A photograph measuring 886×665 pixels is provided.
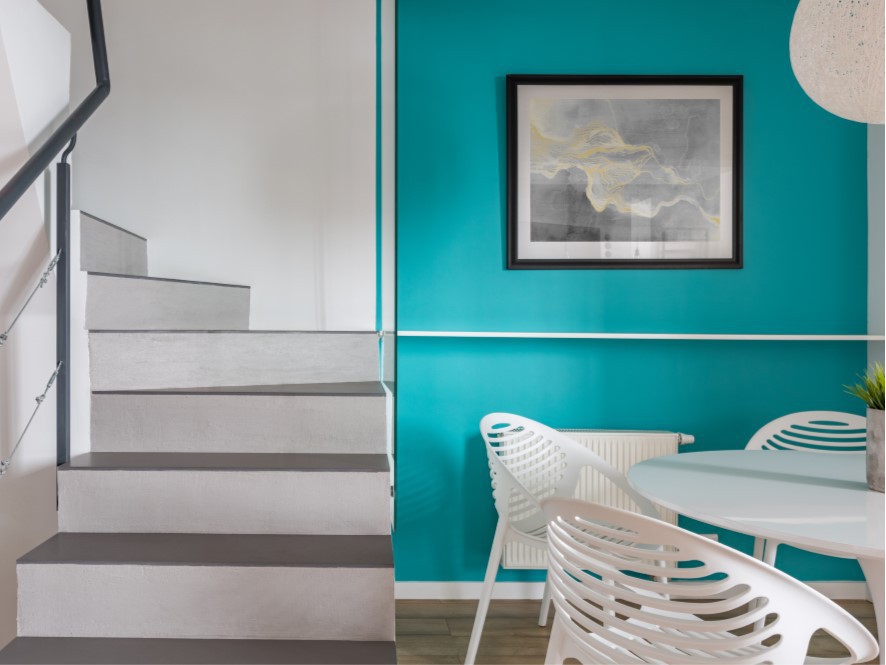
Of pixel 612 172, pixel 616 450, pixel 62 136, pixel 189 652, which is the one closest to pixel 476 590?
pixel 616 450

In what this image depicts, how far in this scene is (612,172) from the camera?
3.01 meters

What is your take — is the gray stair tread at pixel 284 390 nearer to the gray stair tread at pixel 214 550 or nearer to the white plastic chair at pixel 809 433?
the gray stair tread at pixel 214 550

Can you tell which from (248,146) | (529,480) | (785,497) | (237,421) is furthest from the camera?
(248,146)

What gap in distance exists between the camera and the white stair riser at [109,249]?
7.58ft

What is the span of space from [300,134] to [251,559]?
198 centimetres

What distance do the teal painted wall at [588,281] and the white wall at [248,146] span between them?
0.96ft

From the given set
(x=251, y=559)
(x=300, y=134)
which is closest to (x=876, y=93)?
(x=251, y=559)

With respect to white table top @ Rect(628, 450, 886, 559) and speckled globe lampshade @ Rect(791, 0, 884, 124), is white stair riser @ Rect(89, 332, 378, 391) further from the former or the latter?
speckled globe lampshade @ Rect(791, 0, 884, 124)

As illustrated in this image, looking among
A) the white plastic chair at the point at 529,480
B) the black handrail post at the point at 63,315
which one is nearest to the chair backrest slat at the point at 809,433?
the white plastic chair at the point at 529,480

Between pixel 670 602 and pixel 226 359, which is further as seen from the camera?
pixel 226 359

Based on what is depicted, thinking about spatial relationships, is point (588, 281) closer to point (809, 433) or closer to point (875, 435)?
point (809, 433)

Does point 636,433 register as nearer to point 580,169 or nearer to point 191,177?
point 580,169

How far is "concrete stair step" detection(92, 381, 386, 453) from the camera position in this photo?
229 centimetres

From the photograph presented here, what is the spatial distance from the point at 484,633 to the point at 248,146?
7.31 ft
